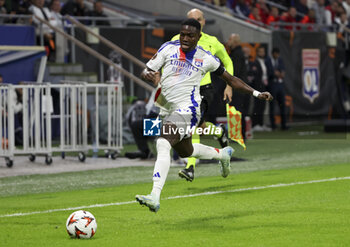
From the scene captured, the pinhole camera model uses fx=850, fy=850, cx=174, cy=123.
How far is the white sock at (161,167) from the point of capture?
894cm

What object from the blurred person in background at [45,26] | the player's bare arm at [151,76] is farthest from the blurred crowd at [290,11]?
the player's bare arm at [151,76]

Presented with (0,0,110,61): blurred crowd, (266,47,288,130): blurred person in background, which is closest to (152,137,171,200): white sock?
(0,0,110,61): blurred crowd

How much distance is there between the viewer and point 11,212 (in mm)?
10164

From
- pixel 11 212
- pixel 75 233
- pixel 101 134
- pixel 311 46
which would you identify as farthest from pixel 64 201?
pixel 311 46

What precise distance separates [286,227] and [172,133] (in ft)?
5.61

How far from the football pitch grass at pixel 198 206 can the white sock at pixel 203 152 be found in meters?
0.58

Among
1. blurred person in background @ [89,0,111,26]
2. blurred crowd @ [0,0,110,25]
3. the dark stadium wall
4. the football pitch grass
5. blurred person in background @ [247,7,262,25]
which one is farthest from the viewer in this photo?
blurred person in background @ [247,7,262,25]

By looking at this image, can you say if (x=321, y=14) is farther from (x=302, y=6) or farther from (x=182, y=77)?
(x=182, y=77)

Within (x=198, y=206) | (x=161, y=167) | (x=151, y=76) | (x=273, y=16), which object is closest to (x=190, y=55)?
(x=151, y=76)

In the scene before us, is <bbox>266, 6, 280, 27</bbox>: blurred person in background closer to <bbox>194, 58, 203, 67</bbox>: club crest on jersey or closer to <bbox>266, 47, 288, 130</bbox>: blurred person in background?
<bbox>266, 47, 288, 130</bbox>: blurred person in background

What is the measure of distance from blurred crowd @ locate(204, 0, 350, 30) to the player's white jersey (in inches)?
683

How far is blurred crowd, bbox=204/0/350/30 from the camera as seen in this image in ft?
92.1

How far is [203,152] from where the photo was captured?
10773 mm

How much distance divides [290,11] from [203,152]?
19.0 metres
